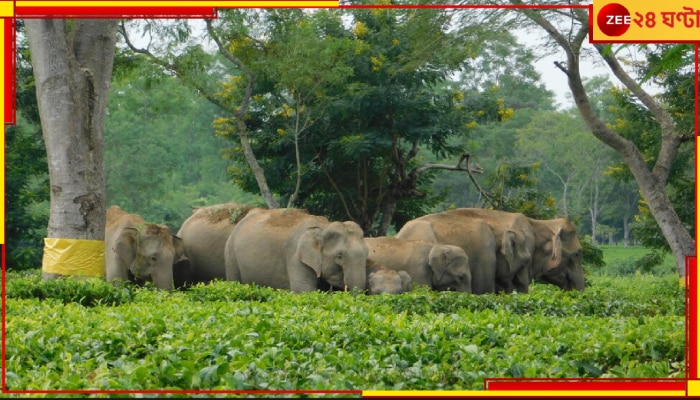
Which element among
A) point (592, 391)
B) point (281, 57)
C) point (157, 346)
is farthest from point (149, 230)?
point (592, 391)

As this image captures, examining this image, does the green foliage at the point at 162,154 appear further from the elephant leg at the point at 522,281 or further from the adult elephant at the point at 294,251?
the elephant leg at the point at 522,281

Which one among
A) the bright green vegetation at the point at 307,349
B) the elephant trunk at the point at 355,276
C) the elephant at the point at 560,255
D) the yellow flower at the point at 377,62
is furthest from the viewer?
the yellow flower at the point at 377,62

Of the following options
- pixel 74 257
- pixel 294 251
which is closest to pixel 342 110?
pixel 294 251

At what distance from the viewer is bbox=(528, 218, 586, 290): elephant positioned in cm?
1939

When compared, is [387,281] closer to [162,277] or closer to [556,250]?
[162,277]

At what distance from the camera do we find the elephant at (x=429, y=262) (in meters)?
16.5

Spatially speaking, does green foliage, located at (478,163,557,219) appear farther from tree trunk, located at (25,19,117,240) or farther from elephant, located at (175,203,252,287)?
tree trunk, located at (25,19,117,240)

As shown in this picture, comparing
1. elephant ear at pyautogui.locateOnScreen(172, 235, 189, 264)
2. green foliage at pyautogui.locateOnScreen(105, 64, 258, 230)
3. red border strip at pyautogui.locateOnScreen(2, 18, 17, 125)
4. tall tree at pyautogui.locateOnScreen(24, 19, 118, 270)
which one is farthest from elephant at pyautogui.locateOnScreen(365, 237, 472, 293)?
red border strip at pyautogui.locateOnScreen(2, 18, 17, 125)

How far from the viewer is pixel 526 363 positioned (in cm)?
596

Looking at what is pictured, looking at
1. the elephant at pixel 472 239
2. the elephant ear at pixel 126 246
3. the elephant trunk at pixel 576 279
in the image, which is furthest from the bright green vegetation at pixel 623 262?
the elephant ear at pixel 126 246

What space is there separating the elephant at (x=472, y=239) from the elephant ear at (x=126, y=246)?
537cm

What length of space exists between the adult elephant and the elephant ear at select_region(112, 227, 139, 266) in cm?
247

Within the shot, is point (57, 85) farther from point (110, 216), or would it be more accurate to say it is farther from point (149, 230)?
point (110, 216)

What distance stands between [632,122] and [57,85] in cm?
1328
